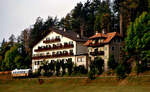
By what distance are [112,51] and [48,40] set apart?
25539 millimetres

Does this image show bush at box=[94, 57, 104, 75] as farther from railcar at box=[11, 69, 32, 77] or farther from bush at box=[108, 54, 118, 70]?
railcar at box=[11, 69, 32, 77]

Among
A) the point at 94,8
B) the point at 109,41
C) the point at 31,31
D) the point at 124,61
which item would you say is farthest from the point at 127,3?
the point at 31,31

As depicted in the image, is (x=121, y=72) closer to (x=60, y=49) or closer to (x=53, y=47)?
(x=60, y=49)

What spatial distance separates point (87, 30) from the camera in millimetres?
117500

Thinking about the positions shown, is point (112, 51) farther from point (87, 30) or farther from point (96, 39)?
point (87, 30)

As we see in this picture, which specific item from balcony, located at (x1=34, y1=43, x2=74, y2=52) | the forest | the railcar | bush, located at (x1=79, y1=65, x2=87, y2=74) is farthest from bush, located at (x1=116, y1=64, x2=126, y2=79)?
the railcar

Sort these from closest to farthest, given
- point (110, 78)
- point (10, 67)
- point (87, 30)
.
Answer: point (110, 78) → point (10, 67) → point (87, 30)

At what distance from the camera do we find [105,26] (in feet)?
328

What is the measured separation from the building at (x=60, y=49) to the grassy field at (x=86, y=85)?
46.8 ft

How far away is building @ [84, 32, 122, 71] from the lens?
75125 mm

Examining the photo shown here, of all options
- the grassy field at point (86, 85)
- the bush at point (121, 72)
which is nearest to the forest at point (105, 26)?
the bush at point (121, 72)

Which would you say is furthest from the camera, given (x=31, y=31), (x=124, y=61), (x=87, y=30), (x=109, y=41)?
(x=31, y=31)

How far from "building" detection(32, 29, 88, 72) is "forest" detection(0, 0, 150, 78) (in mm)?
3344

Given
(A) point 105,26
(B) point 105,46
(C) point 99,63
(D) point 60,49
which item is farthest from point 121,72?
(A) point 105,26
